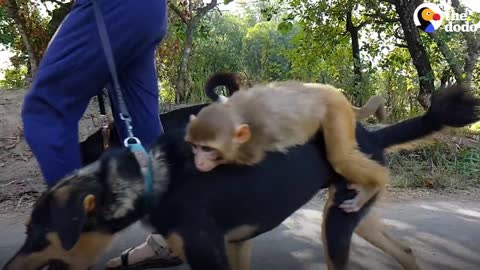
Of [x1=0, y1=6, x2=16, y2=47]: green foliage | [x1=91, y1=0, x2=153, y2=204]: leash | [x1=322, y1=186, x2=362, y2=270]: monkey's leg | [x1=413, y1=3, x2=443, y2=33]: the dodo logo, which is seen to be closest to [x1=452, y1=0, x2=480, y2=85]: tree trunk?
[x1=413, y1=3, x2=443, y2=33]: the dodo logo

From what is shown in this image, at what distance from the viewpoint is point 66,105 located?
9.08ft

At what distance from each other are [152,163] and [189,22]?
20.9 feet

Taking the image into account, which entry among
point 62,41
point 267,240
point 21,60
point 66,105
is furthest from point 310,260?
point 21,60

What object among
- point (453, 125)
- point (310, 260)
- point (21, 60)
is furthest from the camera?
point (21, 60)

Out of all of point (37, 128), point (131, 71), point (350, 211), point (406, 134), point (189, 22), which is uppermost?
point (189, 22)

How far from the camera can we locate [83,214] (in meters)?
2.07

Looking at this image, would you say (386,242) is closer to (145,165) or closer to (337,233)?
(337,233)

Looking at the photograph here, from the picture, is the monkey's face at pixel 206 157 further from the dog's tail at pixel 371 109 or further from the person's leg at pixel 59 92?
the dog's tail at pixel 371 109

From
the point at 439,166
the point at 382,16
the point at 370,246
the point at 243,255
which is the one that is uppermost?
the point at 382,16

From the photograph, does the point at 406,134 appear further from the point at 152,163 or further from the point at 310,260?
the point at 152,163

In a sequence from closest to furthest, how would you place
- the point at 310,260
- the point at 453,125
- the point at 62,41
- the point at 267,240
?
the point at 62,41 → the point at 453,125 → the point at 310,260 → the point at 267,240

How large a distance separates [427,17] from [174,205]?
7.67m

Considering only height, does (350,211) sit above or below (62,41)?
below

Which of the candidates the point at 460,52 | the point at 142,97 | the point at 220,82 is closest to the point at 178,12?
the point at 460,52
